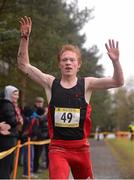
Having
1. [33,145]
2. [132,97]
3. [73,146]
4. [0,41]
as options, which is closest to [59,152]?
[73,146]

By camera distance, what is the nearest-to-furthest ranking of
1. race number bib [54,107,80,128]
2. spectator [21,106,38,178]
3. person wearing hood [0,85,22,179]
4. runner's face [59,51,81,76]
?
race number bib [54,107,80,128], runner's face [59,51,81,76], person wearing hood [0,85,22,179], spectator [21,106,38,178]

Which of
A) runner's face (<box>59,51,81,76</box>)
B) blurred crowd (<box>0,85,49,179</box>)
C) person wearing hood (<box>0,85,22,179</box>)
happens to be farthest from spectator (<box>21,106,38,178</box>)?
runner's face (<box>59,51,81,76</box>)

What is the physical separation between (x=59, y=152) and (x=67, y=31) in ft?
54.6

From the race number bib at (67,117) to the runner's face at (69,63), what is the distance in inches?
16.2

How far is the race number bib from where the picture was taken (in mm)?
5617

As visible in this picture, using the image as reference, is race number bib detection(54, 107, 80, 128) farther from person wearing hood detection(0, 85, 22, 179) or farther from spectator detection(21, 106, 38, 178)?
spectator detection(21, 106, 38, 178)

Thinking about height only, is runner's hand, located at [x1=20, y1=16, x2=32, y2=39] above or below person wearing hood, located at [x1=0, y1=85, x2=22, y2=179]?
above

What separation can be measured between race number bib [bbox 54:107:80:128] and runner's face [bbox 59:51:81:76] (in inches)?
16.2

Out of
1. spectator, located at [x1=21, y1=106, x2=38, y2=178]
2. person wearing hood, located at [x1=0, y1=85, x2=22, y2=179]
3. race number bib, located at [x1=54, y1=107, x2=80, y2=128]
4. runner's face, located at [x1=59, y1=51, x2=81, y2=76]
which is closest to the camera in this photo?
race number bib, located at [x1=54, y1=107, x2=80, y2=128]

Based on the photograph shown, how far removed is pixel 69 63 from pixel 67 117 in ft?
1.97

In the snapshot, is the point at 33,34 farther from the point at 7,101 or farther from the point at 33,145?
the point at 7,101

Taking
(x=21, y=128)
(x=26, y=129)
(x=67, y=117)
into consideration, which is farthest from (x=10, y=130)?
(x=26, y=129)

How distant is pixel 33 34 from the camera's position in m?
16.4

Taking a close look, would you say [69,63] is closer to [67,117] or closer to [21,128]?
[67,117]
